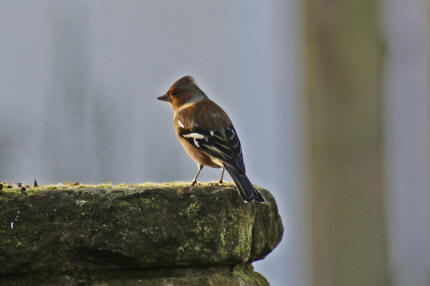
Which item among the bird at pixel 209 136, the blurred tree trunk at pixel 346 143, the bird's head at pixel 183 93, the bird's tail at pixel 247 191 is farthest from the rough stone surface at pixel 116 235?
the blurred tree trunk at pixel 346 143

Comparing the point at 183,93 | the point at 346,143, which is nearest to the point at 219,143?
the point at 183,93

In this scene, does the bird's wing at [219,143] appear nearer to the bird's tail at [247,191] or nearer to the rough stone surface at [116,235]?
the bird's tail at [247,191]

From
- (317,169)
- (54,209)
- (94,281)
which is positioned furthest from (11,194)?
(317,169)

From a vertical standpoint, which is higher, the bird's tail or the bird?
the bird

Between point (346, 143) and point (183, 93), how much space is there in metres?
1.95

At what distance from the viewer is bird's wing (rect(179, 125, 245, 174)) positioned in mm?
5183

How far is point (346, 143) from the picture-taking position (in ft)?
25.0

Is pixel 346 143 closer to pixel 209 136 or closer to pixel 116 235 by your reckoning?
pixel 209 136

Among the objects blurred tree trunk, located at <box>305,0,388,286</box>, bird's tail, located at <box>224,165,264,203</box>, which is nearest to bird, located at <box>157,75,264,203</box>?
bird's tail, located at <box>224,165,264,203</box>

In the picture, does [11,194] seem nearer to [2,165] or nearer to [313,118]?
[2,165]

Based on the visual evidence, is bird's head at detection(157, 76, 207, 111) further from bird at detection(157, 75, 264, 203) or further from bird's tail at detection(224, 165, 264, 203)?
bird's tail at detection(224, 165, 264, 203)

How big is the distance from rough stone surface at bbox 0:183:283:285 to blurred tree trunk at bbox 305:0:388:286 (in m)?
3.98

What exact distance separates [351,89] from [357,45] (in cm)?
42

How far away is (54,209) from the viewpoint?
11.7 ft
